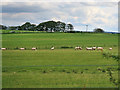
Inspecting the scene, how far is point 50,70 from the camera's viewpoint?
883 centimetres

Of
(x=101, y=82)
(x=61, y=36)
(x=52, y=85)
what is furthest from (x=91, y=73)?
(x=61, y=36)

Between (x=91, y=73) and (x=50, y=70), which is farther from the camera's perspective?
(x=50, y=70)

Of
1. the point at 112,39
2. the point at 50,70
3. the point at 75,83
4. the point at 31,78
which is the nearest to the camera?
the point at 75,83

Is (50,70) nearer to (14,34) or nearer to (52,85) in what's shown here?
(52,85)

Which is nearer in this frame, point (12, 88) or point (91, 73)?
point (12, 88)

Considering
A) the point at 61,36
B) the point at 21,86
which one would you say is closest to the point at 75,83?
the point at 21,86

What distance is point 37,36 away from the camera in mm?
33469

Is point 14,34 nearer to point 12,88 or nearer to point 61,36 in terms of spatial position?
point 61,36

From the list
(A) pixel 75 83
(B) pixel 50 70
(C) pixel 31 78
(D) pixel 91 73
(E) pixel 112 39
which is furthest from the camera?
(E) pixel 112 39

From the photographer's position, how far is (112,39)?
3175 centimetres

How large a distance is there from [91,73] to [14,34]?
28696 mm

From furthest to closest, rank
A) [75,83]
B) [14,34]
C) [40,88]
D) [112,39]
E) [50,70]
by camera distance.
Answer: [14,34] → [112,39] → [50,70] → [75,83] → [40,88]

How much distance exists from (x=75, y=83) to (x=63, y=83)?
345 mm

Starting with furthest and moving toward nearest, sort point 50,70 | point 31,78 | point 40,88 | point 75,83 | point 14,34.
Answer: point 14,34, point 50,70, point 31,78, point 75,83, point 40,88
